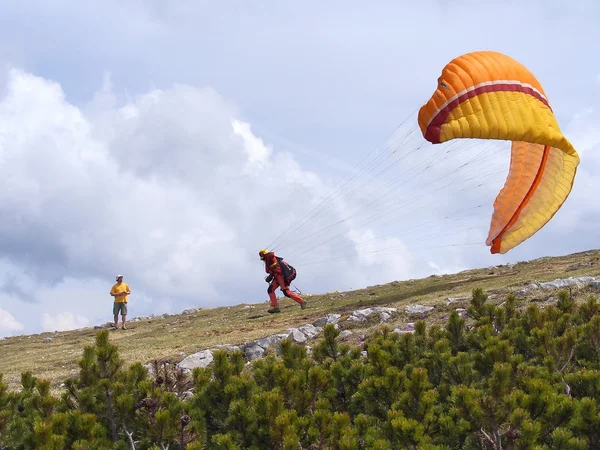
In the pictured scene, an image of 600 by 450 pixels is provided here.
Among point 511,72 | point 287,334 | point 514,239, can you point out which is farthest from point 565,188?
point 287,334

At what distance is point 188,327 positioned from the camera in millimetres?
25953

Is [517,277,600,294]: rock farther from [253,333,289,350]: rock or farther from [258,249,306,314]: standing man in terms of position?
[258,249,306,314]: standing man

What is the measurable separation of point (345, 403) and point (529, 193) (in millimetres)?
16574

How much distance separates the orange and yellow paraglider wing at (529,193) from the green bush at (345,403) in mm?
13961

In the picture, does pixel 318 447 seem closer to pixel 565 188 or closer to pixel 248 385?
pixel 248 385

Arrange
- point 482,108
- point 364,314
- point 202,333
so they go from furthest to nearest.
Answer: point 202,333, point 482,108, point 364,314

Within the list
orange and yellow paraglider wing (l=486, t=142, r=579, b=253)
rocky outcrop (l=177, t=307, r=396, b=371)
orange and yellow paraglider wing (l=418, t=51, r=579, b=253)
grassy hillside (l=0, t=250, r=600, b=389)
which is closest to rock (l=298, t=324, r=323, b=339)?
rocky outcrop (l=177, t=307, r=396, b=371)

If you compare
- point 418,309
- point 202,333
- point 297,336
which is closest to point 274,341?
point 297,336

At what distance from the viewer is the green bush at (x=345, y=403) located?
17.4 feet

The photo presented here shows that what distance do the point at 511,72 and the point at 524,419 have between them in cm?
1576

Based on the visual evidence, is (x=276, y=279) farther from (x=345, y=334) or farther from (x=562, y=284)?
(x=562, y=284)

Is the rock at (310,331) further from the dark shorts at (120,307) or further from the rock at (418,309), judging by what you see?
the dark shorts at (120,307)

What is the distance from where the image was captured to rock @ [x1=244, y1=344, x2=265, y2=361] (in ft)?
48.8

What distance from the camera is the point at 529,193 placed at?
2142cm
